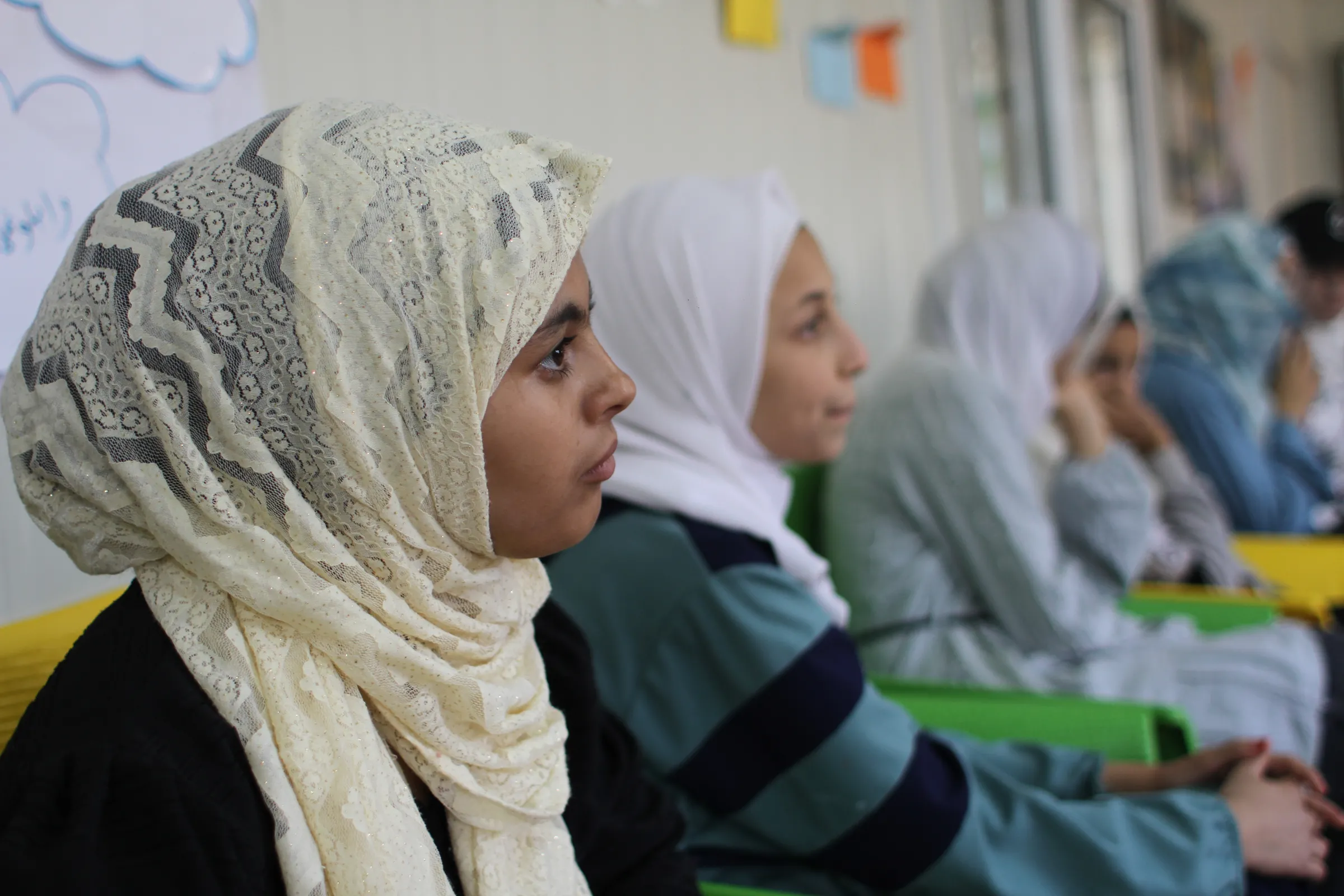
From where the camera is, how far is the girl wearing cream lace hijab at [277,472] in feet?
2.10

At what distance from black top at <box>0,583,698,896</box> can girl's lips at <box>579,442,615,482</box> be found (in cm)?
29

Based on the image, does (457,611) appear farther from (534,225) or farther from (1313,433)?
(1313,433)

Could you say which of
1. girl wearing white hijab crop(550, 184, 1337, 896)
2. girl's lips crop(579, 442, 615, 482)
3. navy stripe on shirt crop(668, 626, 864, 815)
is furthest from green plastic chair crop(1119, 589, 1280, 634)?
girl's lips crop(579, 442, 615, 482)

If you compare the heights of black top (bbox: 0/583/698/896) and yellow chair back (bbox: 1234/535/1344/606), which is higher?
black top (bbox: 0/583/698/896)

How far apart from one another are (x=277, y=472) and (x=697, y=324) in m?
0.68

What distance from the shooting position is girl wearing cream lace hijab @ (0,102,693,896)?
0.64 metres

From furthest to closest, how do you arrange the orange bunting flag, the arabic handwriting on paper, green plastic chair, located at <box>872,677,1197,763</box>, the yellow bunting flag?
the orange bunting flag < the yellow bunting flag < green plastic chair, located at <box>872,677,1197,763</box> < the arabic handwriting on paper

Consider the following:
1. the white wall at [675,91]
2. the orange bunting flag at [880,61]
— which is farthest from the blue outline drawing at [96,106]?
the orange bunting flag at [880,61]

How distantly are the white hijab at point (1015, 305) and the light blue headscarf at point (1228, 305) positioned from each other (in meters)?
0.99

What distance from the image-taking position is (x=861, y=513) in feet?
5.52

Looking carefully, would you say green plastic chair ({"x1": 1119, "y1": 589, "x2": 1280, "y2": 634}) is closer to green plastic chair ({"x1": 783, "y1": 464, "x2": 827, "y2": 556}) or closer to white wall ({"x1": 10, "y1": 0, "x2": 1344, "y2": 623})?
green plastic chair ({"x1": 783, "y1": 464, "x2": 827, "y2": 556})

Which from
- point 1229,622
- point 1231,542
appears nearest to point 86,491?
point 1229,622

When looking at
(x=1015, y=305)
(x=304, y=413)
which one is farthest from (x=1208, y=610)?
(x=304, y=413)

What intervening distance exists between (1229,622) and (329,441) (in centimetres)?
162
